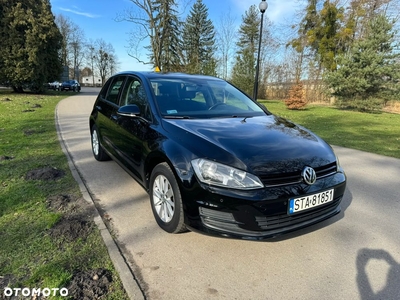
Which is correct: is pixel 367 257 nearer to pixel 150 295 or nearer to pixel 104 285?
pixel 150 295

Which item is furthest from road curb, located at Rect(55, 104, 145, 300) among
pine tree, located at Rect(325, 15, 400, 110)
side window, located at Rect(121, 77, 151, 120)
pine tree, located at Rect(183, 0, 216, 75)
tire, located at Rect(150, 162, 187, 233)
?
pine tree, located at Rect(183, 0, 216, 75)

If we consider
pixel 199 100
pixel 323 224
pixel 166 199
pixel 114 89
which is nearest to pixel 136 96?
pixel 199 100

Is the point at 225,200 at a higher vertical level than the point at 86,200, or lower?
higher

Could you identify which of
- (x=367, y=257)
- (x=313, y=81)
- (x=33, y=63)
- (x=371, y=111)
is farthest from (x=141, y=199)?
(x=313, y=81)

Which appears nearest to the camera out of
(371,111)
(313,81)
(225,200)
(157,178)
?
(225,200)

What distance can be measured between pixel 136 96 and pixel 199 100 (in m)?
0.87

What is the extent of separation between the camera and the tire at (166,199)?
8.63 feet

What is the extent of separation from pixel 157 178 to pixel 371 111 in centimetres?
2064

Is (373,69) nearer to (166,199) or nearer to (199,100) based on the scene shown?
(199,100)

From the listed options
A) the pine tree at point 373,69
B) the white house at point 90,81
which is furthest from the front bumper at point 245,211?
the white house at point 90,81

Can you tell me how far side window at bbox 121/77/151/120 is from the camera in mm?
3418

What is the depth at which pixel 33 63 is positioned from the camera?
24938 millimetres

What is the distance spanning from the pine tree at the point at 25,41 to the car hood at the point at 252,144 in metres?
27.2

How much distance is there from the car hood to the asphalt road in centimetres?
67
